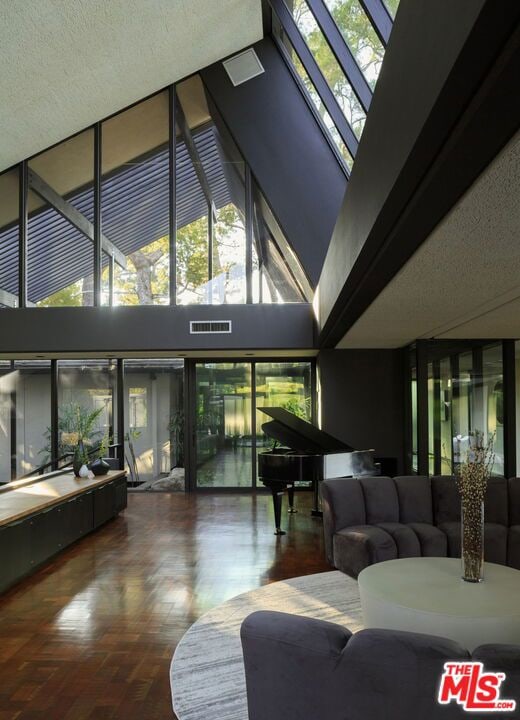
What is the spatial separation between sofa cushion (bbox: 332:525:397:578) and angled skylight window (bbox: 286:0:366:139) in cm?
390

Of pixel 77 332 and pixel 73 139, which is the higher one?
pixel 73 139

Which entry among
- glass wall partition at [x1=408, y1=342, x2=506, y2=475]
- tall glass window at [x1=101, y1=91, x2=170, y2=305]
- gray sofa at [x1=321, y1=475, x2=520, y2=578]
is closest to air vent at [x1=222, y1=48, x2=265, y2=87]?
tall glass window at [x1=101, y1=91, x2=170, y2=305]

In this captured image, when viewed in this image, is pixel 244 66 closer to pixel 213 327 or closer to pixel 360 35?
pixel 213 327

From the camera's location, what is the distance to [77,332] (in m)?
9.78

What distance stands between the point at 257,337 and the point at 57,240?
12.3 feet

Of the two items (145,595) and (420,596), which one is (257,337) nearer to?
(145,595)

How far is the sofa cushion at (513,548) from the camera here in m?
5.46

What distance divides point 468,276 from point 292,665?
9.01ft

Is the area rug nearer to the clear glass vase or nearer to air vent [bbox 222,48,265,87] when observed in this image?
the clear glass vase

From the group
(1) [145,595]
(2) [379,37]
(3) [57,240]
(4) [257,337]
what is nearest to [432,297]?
(2) [379,37]

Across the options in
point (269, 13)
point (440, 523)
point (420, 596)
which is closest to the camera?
point (420, 596)

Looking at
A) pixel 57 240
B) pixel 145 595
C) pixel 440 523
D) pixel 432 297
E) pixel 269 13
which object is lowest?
pixel 145 595

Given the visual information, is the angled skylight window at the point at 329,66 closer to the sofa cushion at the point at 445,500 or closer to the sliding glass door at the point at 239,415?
the sofa cushion at the point at 445,500

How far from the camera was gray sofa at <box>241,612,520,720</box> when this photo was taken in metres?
2.25
